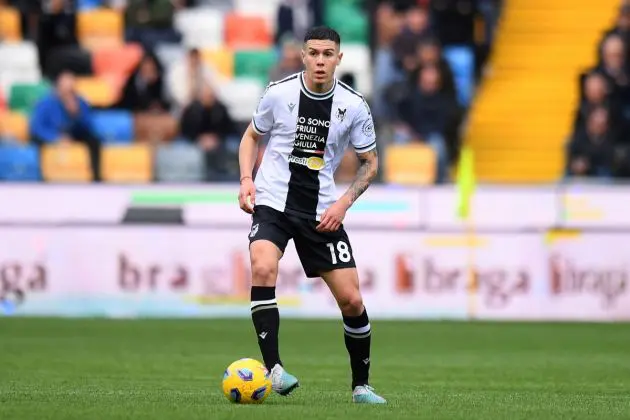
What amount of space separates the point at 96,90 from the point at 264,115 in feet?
45.9

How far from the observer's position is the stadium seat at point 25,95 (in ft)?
73.6

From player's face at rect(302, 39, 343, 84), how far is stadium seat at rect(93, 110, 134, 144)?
12645 millimetres

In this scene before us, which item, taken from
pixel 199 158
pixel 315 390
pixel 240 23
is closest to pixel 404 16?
pixel 240 23

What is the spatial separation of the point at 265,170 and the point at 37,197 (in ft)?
33.4

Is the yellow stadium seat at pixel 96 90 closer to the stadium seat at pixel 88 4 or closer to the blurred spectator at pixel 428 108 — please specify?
the stadium seat at pixel 88 4

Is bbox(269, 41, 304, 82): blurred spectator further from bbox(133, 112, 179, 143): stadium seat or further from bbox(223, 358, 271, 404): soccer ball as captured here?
bbox(223, 358, 271, 404): soccer ball

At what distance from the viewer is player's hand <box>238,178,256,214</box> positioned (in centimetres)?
876

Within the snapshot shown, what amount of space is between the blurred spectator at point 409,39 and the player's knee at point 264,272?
13089 millimetres

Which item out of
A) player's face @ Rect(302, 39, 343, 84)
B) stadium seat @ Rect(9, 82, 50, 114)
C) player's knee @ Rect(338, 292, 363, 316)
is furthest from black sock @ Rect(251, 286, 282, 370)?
stadium seat @ Rect(9, 82, 50, 114)

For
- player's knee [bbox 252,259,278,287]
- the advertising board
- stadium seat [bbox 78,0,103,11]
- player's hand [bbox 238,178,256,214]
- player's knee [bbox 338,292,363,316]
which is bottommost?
the advertising board

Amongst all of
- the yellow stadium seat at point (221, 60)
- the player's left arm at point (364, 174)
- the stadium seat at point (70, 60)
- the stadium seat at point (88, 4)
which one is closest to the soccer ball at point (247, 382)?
the player's left arm at point (364, 174)

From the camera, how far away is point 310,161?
902 cm

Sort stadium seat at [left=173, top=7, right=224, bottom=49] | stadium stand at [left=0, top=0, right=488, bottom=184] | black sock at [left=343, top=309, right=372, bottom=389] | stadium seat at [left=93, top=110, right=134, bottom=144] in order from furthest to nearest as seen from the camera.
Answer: stadium seat at [left=173, top=7, right=224, bottom=49]
stadium seat at [left=93, top=110, right=134, bottom=144]
stadium stand at [left=0, top=0, right=488, bottom=184]
black sock at [left=343, top=309, right=372, bottom=389]

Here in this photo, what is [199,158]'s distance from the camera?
64.2ft
